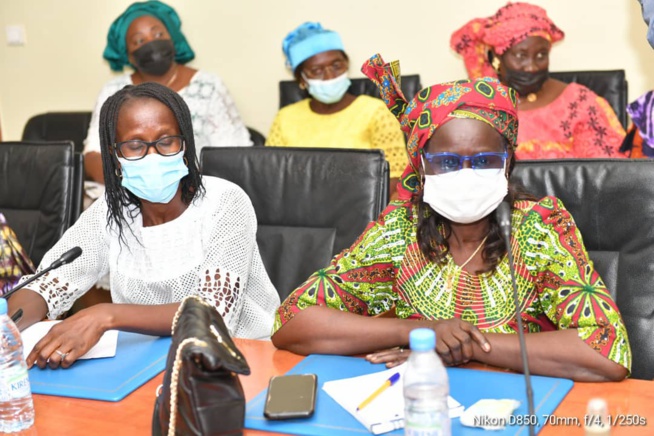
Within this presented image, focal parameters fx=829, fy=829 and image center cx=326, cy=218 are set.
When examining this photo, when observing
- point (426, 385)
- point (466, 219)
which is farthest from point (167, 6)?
point (426, 385)

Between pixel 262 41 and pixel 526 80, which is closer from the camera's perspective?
pixel 526 80

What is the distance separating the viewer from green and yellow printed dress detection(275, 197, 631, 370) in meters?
1.55

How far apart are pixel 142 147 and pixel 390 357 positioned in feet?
2.61

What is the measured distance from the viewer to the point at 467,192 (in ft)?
5.50

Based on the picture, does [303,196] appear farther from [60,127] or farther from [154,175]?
[60,127]

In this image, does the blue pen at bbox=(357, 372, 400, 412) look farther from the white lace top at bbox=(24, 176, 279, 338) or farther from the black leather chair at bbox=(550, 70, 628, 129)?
the black leather chair at bbox=(550, 70, 628, 129)

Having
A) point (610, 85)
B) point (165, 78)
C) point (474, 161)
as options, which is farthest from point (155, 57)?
point (474, 161)

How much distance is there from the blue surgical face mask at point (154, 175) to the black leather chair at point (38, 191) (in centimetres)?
63

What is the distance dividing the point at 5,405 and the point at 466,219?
951mm

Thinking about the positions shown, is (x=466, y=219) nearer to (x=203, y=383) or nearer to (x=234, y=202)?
(x=234, y=202)

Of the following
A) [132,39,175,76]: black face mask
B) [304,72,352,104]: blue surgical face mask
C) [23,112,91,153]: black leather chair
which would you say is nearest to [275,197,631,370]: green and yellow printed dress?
[304,72,352,104]: blue surgical face mask

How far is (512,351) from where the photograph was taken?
149 centimetres

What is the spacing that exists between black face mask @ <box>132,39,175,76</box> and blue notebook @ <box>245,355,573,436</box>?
9.36 ft

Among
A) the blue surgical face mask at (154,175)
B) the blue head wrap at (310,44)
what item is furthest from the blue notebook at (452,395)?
the blue head wrap at (310,44)
